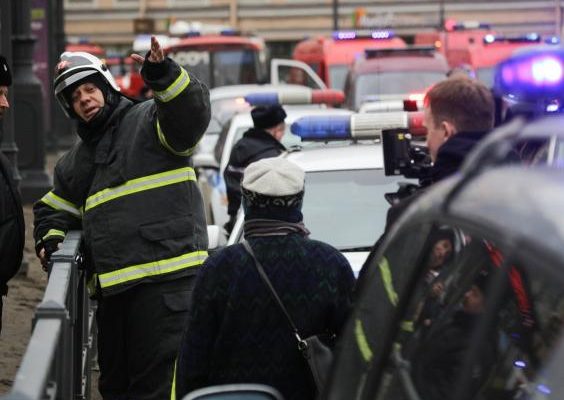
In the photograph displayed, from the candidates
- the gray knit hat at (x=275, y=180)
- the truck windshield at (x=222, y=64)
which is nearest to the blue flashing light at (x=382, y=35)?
the truck windshield at (x=222, y=64)

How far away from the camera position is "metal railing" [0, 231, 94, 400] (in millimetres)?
3420

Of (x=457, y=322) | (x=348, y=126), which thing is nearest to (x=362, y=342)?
(x=457, y=322)

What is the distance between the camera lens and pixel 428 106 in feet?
17.1

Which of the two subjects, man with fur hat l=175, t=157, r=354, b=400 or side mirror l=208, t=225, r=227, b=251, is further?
side mirror l=208, t=225, r=227, b=251

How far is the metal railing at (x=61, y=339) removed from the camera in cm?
342

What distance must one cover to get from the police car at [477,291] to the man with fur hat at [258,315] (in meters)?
1.29

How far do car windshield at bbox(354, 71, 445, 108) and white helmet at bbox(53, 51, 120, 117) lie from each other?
14.9m

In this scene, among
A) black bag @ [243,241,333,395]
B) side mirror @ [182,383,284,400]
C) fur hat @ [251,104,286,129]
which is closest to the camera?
side mirror @ [182,383,284,400]

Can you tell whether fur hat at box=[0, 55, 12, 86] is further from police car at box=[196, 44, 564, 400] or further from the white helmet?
police car at box=[196, 44, 564, 400]

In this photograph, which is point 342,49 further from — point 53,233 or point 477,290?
point 477,290

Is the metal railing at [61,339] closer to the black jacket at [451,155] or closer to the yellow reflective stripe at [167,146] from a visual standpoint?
the yellow reflective stripe at [167,146]

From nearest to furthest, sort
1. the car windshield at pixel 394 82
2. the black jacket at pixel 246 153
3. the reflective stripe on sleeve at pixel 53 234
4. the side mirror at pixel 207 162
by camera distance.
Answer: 1. the reflective stripe on sleeve at pixel 53 234
2. the black jacket at pixel 246 153
3. the side mirror at pixel 207 162
4. the car windshield at pixel 394 82

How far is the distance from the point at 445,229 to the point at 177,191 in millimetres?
3223

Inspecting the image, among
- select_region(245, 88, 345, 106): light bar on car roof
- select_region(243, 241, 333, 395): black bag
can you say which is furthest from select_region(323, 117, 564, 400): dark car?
select_region(245, 88, 345, 106): light bar on car roof
